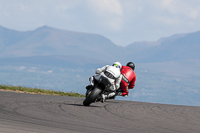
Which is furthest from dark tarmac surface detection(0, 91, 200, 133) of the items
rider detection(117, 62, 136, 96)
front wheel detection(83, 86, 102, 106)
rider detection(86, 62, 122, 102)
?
rider detection(117, 62, 136, 96)

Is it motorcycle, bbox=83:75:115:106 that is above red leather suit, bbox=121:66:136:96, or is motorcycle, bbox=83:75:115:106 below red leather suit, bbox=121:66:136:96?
below

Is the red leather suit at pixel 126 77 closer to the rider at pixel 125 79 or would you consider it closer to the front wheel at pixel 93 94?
the rider at pixel 125 79

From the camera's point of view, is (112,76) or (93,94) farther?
(112,76)

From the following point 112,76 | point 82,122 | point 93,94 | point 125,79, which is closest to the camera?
point 82,122

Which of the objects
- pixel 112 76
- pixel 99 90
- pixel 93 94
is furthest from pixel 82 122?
pixel 112 76

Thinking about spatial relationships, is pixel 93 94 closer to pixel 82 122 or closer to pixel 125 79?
pixel 125 79

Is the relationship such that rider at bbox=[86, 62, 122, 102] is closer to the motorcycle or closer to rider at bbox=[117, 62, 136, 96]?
the motorcycle

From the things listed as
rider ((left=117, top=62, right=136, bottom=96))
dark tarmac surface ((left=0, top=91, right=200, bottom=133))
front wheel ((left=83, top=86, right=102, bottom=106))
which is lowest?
dark tarmac surface ((left=0, top=91, right=200, bottom=133))

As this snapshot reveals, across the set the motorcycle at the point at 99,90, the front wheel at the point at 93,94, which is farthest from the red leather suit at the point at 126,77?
the front wheel at the point at 93,94

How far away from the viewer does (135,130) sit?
7965 mm

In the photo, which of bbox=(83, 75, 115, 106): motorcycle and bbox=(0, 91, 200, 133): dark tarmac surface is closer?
bbox=(0, 91, 200, 133): dark tarmac surface

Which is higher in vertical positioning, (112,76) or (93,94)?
(112,76)

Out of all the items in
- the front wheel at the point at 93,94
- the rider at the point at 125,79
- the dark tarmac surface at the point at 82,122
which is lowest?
the dark tarmac surface at the point at 82,122

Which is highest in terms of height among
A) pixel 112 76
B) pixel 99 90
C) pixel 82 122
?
pixel 112 76
